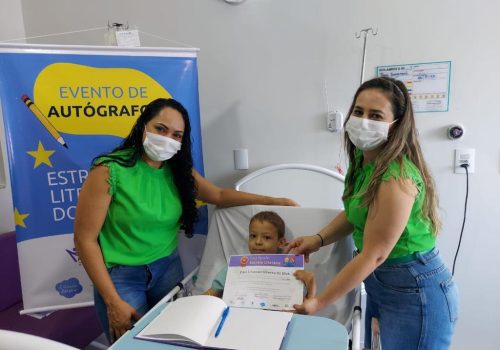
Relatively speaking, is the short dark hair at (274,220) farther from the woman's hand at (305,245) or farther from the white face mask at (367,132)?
the white face mask at (367,132)

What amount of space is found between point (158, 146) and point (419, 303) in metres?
1.12

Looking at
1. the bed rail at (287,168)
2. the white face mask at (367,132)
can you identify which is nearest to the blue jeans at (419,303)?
the white face mask at (367,132)

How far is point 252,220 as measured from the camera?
5.46 ft

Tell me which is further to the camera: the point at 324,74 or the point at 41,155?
the point at 324,74

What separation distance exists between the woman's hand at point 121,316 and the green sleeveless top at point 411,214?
0.92 m

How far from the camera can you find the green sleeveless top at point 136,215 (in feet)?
4.63

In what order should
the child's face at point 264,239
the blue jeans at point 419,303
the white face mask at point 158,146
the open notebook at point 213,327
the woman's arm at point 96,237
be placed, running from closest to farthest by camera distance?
1. the open notebook at point 213,327
2. the blue jeans at point 419,303
3. the woman's arm at point 96,237
4. the white face mask at point 158,146
5. the child's face at point 264,239

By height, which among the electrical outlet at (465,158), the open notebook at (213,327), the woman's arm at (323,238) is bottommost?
the open notebook at (213,327)

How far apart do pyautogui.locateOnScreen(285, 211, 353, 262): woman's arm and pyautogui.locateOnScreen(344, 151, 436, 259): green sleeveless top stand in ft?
0.65

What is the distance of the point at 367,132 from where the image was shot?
124 centimetres

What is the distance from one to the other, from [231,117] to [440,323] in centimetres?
155

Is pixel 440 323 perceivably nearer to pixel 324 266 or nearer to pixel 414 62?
pixel 324 266

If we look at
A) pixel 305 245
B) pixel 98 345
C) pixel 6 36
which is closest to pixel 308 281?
pixel 305 245

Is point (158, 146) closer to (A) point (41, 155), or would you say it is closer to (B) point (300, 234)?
(B) point (300, 234)
